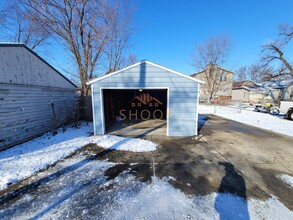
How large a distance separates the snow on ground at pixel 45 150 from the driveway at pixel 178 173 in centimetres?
34

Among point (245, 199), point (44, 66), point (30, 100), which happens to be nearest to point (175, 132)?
point (245, 199)

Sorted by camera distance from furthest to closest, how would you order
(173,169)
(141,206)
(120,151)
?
(120,151) → (173,169) → (141,206)

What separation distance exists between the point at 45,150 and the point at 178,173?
4.30m

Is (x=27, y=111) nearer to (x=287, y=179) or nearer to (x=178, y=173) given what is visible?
(x=178, y=173)

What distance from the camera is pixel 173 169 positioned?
11.4 feet

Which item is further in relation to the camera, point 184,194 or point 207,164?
point 207,164

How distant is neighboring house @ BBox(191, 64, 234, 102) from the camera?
2491 centimetres

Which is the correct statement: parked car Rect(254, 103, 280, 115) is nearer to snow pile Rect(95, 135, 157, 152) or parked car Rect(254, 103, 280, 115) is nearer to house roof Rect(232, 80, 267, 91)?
house roof Rect(232, 80, 267, 91)

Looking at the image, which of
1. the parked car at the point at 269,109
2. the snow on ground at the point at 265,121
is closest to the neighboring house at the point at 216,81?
the parked car at the point at 269,109

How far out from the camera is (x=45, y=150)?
455 centimetres

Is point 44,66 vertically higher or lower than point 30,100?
higher

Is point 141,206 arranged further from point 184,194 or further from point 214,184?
point 214,184

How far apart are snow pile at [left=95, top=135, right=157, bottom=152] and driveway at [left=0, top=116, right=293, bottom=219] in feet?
1.05

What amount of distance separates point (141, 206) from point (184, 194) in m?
0.86
